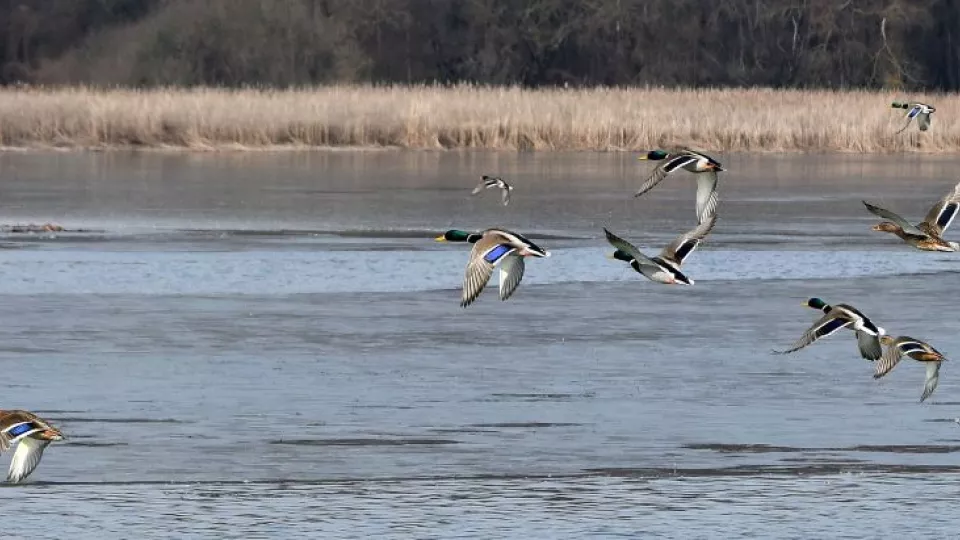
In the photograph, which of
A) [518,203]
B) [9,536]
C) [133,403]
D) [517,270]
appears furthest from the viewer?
[518,203]

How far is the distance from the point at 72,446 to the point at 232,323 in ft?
13.1

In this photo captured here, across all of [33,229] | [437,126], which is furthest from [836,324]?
[437,126]

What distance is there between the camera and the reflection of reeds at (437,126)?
Answer: 33594 mm

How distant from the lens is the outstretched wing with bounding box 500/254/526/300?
8.15 metres

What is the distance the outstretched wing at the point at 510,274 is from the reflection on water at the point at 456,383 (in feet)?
2.27

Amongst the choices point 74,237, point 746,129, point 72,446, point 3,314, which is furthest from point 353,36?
point 72,446

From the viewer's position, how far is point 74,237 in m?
18.1

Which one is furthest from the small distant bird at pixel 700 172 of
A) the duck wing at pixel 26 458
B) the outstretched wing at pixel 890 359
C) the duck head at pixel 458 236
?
the duck wing at pixel 26 458

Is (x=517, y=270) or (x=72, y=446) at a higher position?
(x=517, y=270)

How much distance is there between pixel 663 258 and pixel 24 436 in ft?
8.09

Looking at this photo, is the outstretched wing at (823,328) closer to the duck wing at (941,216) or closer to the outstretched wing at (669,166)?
the duck wing at (941,216)

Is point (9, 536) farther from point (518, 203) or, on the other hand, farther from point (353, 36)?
point (353, 36)

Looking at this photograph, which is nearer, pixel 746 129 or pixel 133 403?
pixel 133 403

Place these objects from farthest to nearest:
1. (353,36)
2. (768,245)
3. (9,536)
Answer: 1. (353,36)
2. (768,245)
3. (9,536)
